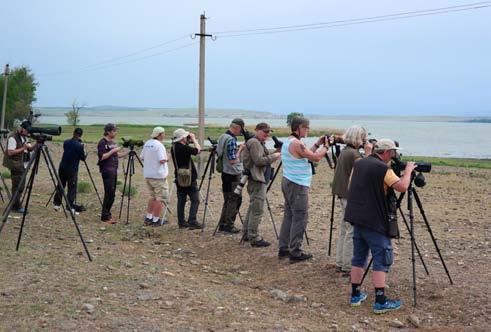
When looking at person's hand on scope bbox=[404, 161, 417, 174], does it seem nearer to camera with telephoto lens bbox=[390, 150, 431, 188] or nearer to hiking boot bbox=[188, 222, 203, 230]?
camera with telephoto lens bbox=[390, 150, 431, 188]

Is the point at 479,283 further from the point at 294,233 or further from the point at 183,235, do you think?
the point at 183,235

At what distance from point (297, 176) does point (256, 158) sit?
979 millimetres

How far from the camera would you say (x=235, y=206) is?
32.6 ft

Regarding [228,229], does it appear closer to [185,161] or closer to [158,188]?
[185,161]

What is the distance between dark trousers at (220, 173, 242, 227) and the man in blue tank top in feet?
6.00

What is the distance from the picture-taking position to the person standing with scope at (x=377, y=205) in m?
6.02

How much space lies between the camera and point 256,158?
856 centimetres

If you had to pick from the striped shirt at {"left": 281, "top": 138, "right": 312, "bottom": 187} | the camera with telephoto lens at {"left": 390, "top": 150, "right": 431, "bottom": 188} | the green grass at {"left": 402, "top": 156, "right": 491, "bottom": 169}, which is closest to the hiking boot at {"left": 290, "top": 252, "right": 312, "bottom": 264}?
the striped shirt at {"left": 281, "top": 138, "right": 312, "bottom": 187}

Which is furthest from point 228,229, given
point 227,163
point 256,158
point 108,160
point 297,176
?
point 297,176

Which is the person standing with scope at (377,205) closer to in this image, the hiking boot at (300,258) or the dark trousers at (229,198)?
the hiking boot at (300,258)

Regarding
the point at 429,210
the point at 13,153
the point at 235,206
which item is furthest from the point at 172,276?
the point at 429,210

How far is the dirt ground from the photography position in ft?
18.0

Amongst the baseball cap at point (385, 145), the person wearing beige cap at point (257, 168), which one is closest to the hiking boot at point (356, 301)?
the baseball cap at point (385, 145)

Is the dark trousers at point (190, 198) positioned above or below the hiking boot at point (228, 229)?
above
